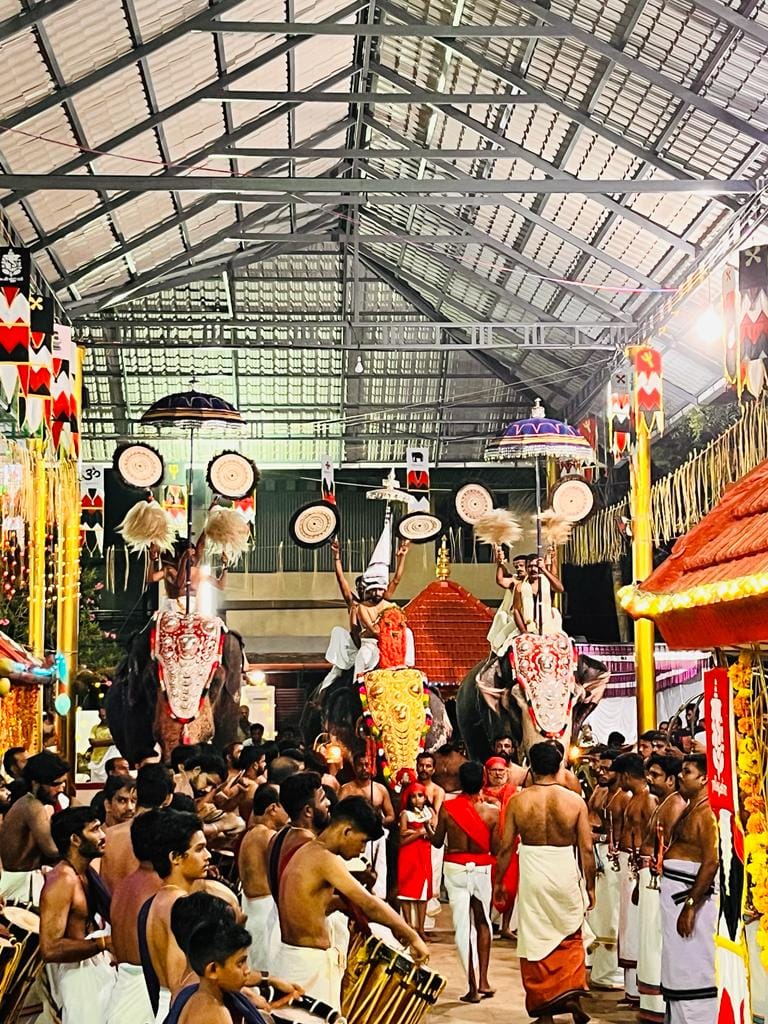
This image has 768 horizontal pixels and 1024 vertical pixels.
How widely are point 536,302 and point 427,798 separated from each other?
10.4m

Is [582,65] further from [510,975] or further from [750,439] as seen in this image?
[510,975]

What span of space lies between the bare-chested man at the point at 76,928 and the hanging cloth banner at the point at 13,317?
199 inches

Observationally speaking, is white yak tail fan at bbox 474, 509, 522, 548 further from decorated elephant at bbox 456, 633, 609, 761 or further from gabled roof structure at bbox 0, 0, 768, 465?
gabled roof structure at bbox 0, 0, 768, 465

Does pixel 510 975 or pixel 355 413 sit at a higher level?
pixel 355 413

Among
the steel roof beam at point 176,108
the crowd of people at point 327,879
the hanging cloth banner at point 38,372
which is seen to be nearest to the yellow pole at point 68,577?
the steel roof beam at point 176,108

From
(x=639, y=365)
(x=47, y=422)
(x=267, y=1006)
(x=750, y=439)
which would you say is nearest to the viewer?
(x=267, y=1006)

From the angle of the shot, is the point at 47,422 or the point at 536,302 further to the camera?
the point at 536,302

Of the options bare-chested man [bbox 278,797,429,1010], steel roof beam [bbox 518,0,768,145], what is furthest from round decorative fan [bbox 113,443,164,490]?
bare-chested man [bbox 278,797,429,1010]

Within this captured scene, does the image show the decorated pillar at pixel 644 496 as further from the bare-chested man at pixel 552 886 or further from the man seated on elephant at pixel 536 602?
the bare-chested man at pixel 552 886

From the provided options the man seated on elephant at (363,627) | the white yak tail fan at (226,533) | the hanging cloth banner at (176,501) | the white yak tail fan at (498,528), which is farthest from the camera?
the hanging cloth banner at (176,501)

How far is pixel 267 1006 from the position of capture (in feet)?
13.9

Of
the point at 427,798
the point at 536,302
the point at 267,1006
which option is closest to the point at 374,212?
the point at 536,302

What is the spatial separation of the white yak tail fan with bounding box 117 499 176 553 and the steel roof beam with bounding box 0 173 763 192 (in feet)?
8.35

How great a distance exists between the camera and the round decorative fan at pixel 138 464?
43.1 ft
